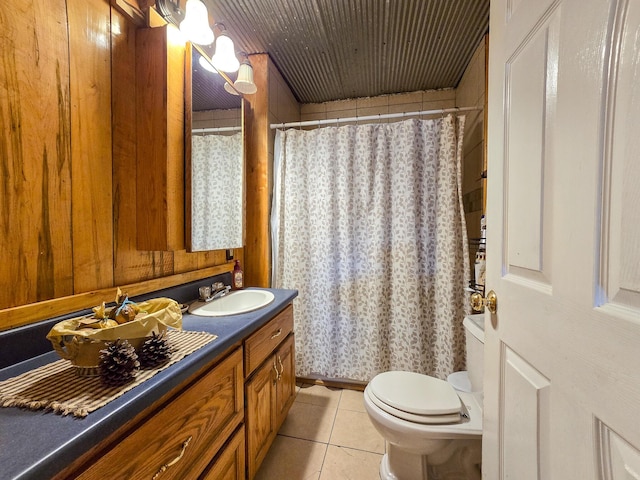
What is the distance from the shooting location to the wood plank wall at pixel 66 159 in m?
0.72

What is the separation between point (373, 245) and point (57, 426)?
166 centimetres

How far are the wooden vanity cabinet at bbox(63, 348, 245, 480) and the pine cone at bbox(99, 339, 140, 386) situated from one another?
0.11 meters

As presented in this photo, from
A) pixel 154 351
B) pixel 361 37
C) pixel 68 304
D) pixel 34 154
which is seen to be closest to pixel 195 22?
pixel 34 154

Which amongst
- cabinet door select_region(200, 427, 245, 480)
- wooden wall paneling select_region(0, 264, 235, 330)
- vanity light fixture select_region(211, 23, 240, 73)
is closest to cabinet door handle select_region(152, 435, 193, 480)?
cabinet door select_region(200, 427, 245, 480)

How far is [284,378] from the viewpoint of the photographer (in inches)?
58.1

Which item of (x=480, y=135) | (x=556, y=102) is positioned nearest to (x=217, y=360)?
(x=556, y=102)

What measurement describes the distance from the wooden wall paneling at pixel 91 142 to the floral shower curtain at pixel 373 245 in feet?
3.73

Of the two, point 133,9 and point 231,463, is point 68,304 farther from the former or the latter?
point 133,9

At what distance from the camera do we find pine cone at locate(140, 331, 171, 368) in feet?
2.28

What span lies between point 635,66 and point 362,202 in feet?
5.08

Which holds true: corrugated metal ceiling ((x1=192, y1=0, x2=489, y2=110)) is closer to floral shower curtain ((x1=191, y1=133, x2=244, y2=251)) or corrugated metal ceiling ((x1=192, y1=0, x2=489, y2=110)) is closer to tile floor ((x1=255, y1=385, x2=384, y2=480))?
floral shower curtain ((x1=191, y1=133, x2=244, y2=251))

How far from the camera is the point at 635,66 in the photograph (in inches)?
14.3

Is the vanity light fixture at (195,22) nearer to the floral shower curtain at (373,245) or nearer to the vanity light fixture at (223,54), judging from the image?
the vanity light fixture at (223,54)

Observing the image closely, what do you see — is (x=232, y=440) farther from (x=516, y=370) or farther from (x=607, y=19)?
(x=607, y=19)
